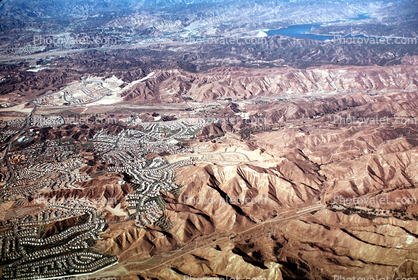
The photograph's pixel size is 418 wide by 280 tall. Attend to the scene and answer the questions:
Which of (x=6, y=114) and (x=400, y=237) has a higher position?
(x=6, y=114)

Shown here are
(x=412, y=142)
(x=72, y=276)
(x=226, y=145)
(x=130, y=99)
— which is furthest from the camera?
(x=130, y=99)

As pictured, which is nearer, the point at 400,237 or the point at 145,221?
the point at 400,237

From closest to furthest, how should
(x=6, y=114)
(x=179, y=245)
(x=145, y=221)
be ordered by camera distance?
(x=179, y=245) < (x=145, y=221) < (x=6, y=114)

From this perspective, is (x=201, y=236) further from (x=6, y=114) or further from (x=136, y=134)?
(x=6, y=114)

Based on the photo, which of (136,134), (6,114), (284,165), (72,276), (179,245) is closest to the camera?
(72,276)

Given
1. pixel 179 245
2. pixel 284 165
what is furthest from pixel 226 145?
pixel 179 245

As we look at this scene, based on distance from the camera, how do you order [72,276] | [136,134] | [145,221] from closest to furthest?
[72,276] < [145,221] < [136,134]

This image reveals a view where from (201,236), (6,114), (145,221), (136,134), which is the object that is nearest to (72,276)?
(145,221)

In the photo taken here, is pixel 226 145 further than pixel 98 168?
Yes

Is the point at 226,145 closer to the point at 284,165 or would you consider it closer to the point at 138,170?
the point at 284,165

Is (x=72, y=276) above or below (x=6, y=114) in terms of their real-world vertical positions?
below
